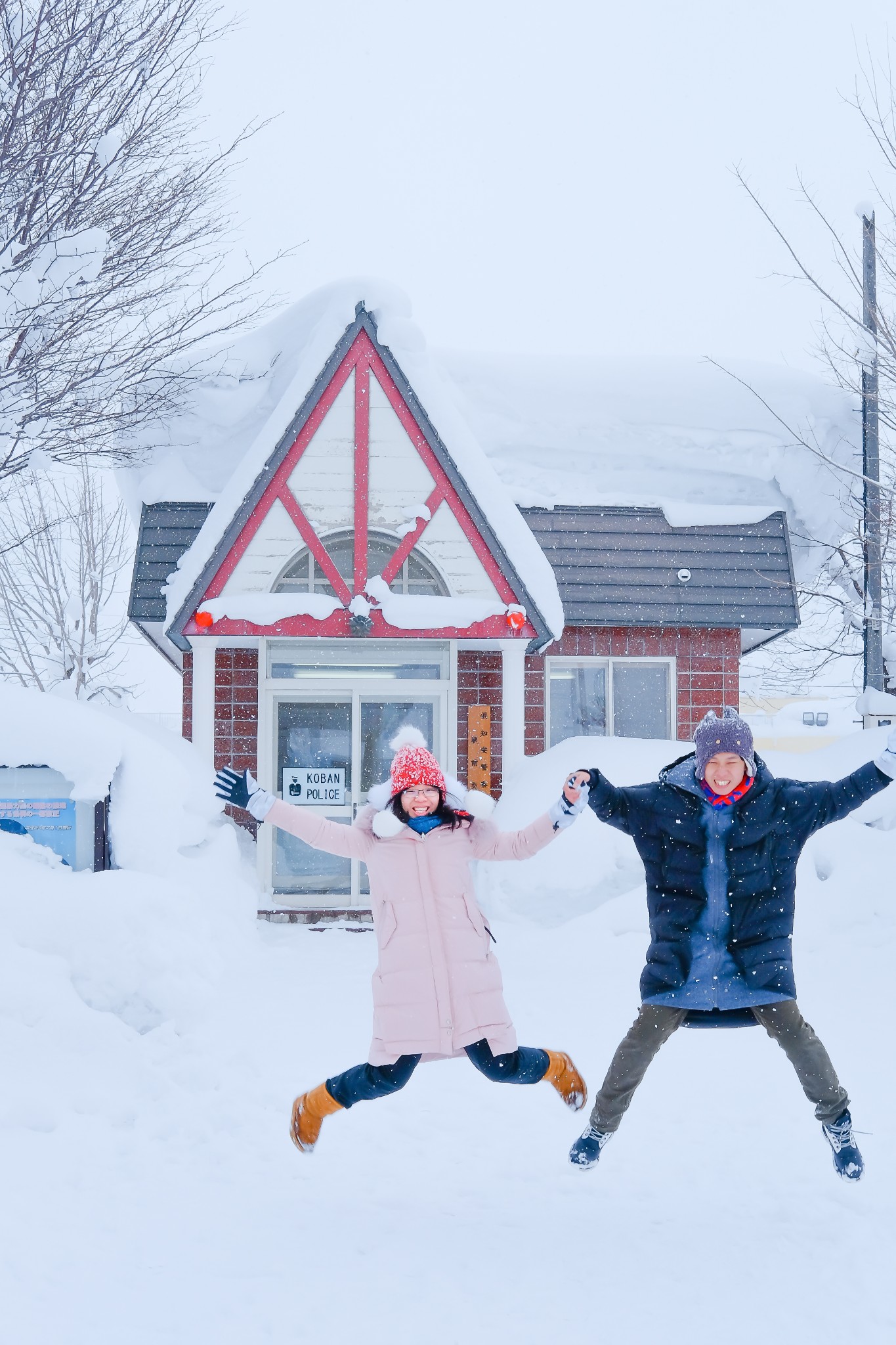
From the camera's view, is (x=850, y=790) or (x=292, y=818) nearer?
(x=850, y=790)

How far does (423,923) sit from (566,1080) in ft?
3.01

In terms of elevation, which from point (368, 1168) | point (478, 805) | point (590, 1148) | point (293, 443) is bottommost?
point (368, 1168)

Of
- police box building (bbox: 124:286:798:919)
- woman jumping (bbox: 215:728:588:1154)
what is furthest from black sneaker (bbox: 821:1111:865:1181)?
police box building (bbox: 124:286:798:919)

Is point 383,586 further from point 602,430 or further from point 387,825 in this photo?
point 387,825

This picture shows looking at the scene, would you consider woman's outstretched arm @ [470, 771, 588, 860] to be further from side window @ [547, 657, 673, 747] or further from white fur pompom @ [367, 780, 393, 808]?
side window @ [547, 657, 673, 747]

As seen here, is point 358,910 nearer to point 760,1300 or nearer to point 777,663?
point 760,1300

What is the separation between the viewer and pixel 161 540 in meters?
11.3

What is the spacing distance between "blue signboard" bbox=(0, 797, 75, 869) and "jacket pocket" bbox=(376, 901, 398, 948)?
12.3ft

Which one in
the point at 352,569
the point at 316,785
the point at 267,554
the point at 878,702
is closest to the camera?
the point at 267,554

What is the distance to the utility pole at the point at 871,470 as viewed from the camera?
10.1 meters

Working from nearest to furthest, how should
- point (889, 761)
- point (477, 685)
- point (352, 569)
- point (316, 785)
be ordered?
point (889, 761) < point (352, 569) < point (316, 785) < point (477, 685)

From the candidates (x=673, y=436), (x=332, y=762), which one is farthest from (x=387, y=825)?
(x=673, y=436)

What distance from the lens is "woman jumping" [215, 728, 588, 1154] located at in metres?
3.91

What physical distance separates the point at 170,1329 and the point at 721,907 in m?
2.20
